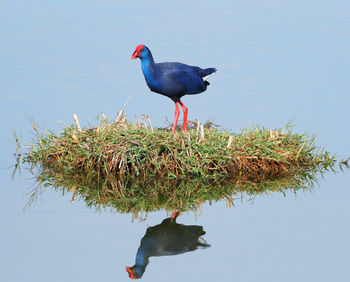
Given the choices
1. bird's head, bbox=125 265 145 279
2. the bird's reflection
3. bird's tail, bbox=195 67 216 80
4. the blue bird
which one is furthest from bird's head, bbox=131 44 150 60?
bird's head, bbox=125 265 145 279

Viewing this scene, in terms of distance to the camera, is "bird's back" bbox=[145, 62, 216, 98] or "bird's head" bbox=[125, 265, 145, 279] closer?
"bird's head" bbox=[125, 265, 145, 279]

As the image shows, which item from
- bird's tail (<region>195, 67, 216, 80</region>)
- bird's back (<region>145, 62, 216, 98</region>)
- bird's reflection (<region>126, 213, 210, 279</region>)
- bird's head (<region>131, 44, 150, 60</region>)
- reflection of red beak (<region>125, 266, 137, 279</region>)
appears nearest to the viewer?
reflection of red beak (<region>125, 266, 137, 279</region>)

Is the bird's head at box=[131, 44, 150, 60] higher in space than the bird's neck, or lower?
higher

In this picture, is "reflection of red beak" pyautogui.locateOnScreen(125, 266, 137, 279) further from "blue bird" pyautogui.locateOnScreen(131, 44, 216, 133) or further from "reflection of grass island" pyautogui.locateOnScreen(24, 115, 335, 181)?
"blue bird" pyautogui.locateOnScreen(131, 44, 216, 133)

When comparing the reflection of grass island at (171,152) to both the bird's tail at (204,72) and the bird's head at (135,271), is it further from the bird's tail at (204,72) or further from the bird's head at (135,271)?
the bird's head at (135,271)

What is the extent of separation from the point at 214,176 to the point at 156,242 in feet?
6.76

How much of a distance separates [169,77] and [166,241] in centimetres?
319

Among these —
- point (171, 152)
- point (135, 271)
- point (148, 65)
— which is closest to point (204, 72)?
point (148, 65)

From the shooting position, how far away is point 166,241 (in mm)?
8555

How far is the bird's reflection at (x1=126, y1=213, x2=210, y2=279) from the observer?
26.7 ft

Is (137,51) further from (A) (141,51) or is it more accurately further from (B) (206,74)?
(B) (206,74)

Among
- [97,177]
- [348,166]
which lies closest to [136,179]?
[97,177]

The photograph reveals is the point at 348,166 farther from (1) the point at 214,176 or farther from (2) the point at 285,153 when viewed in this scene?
(1) the point at 214,176

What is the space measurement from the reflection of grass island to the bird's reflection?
1.38 meters
